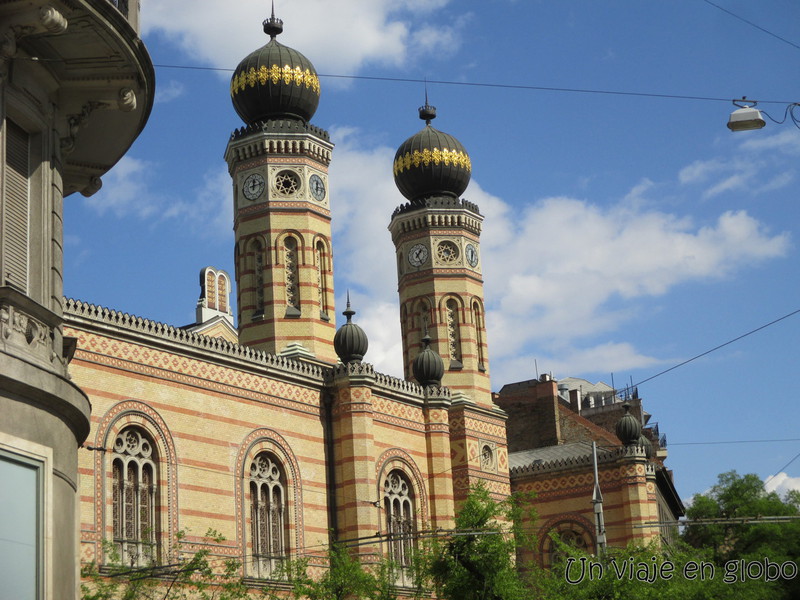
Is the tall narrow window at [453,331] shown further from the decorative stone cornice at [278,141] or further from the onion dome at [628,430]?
the decorative stone cornice at [278,141]

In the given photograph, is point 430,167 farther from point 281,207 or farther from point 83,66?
point 83,66

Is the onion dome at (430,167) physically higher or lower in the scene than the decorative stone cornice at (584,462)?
higher

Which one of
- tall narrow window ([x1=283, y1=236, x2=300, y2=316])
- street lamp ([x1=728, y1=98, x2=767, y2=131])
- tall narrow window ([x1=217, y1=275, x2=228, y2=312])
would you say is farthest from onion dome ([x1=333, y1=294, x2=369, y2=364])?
street lamp ([x1=728, y1=98, x2=767, y2=131])

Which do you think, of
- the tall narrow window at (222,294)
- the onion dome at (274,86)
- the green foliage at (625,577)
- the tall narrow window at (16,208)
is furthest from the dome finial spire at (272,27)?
the tall narrow window at (16,208)

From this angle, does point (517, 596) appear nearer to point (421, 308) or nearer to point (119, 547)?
point (119, 547)

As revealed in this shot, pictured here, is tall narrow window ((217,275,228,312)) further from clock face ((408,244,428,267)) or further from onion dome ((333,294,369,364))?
onion dome ((333,294,369,364))

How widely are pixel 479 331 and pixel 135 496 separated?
606 inches

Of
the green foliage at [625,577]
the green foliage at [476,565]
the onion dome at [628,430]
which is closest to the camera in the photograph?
the green foliage at [476,565]

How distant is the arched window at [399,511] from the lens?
97.5ft

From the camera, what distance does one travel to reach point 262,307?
3198 cm

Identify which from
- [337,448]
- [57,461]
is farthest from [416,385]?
[57,461]

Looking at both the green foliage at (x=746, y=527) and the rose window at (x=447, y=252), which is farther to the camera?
the green foliage at (x=746, y=527)

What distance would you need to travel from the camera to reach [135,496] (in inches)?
926

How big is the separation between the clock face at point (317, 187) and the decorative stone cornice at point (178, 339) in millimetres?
5583
